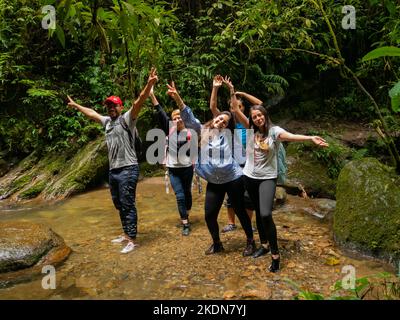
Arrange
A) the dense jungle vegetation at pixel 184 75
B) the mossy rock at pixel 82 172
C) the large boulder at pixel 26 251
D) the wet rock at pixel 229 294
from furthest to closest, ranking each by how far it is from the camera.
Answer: the dense jungle vegetation at pixel 184 75 → the mossy rock at pixel 82 172 → the large boulder at pixel 26 251 → the wet rock at pixel 229 294

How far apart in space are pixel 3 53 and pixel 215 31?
636 cm

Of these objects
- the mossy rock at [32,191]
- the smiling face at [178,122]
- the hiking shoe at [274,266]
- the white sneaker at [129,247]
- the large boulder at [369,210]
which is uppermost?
the smiling face at [178,122]

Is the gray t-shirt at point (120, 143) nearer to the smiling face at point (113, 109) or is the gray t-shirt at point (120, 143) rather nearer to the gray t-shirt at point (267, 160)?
the smiling face at point (113, 109)

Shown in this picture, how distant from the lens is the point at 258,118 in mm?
4223

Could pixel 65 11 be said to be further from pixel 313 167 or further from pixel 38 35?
pixel 38 35

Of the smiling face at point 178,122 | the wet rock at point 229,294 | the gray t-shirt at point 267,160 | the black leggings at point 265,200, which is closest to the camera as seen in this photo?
the wet rock at point 229,294

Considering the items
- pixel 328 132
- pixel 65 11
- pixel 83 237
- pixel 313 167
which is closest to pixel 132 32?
pixel 65 11

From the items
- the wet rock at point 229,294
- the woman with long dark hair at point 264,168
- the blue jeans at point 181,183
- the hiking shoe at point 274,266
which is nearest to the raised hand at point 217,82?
the woman with long dark hair at point 264,168

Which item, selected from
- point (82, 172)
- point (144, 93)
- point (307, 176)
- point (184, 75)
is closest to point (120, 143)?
point (144, 93)

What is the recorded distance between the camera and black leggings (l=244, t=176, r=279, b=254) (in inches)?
157

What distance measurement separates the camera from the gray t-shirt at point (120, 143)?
4.85 m

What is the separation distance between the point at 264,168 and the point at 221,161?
0.57 metres

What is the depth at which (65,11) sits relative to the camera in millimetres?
1668

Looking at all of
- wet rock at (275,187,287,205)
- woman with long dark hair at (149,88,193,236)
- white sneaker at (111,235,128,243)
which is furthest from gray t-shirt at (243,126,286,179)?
wet rock at (275,187,287,205)
